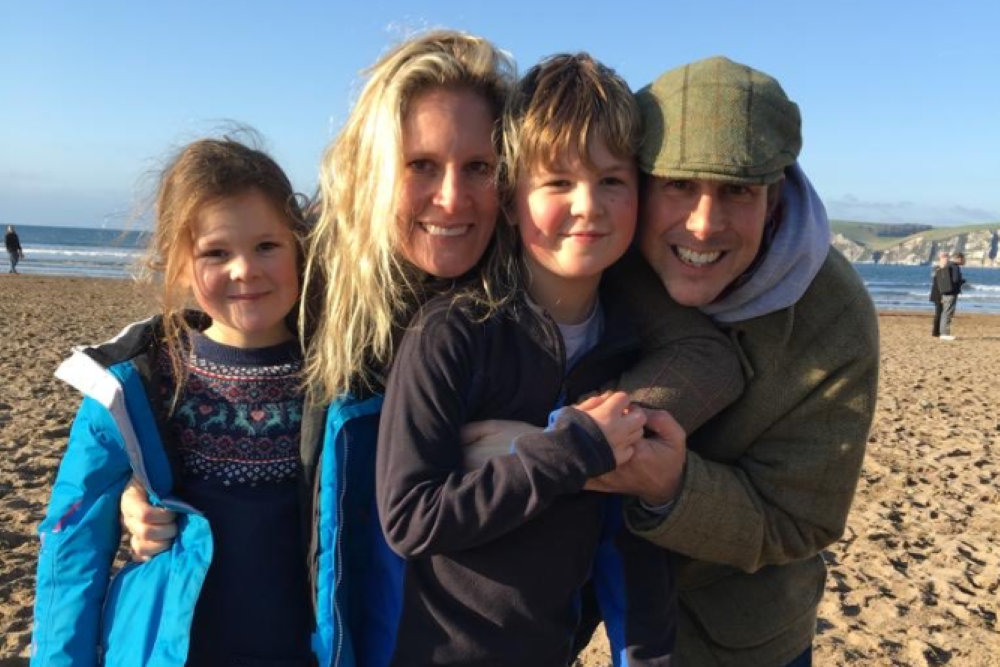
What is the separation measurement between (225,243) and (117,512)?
769mm

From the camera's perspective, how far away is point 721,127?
1845 millimetres

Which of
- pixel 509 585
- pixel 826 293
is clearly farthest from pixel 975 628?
pixel 509 585

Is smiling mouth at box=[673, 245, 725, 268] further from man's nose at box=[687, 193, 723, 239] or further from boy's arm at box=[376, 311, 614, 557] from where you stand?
boy's arm at box=[376, 311, 614, 557]

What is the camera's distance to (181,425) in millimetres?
2141

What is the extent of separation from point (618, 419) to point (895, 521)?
18.1 ft

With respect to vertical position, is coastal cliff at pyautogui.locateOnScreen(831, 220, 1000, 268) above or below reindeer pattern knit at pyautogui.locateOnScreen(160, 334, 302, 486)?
below

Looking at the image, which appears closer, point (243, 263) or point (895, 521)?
point (243, 263)

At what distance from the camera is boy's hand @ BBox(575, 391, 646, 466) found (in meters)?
1.75

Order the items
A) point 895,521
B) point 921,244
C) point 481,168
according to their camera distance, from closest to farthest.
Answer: point 481,168
point 895,521
point 921,244

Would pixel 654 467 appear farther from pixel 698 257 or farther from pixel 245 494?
pixel 245 494

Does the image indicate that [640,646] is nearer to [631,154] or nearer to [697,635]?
[697,635]

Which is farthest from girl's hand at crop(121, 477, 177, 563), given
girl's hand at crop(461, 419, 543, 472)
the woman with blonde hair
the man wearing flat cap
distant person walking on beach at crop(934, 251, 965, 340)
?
distant person walking on beach at crop(934, 251, 965, 340)

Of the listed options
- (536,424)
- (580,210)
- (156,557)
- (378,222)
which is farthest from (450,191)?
(156,557)

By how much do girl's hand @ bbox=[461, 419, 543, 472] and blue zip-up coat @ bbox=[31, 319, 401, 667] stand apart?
0.27 meters
